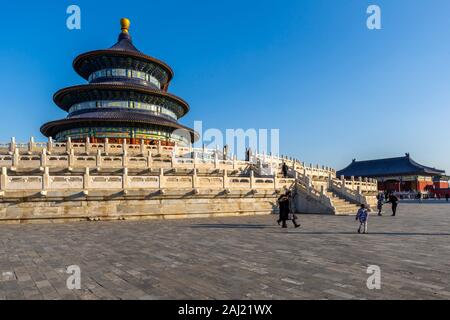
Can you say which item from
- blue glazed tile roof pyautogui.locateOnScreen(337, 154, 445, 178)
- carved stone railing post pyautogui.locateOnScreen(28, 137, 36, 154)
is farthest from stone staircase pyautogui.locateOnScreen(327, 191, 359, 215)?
blue glazed tile roof pyautogui.locateOnScreen(337, 154, 445, 178)

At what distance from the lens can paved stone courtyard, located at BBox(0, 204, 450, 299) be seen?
16.0 feet

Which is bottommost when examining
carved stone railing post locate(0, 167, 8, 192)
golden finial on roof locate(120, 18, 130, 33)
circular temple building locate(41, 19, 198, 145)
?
carved stone railing post locate(0, 167, 8, 192)

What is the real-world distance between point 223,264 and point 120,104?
34118 mm

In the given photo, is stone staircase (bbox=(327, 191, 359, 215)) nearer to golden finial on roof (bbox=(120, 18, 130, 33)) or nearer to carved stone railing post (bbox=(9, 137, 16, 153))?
carved stone railing post (bbox=(9, 137, 16, 153))

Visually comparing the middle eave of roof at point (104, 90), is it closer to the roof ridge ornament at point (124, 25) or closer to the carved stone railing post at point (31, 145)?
the carved stone railing post at point (31, 145)

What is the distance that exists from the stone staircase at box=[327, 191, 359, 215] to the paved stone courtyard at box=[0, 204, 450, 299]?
907 cm

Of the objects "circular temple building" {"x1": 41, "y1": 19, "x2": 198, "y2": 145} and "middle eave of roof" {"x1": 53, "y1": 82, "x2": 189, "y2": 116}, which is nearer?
"circular temple building" {"x1": 41, "y1": 19, "x2": 198, "y2": 145}
